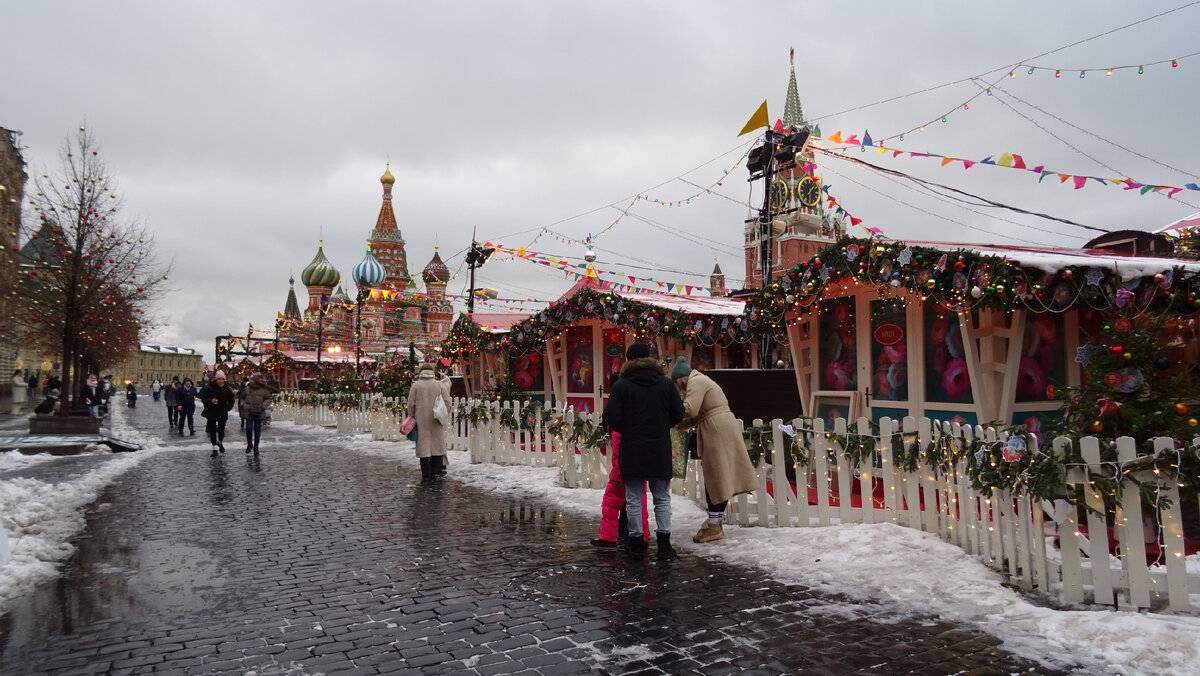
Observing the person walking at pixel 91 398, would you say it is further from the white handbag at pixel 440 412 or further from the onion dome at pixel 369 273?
the onion dome at pixel 369 273

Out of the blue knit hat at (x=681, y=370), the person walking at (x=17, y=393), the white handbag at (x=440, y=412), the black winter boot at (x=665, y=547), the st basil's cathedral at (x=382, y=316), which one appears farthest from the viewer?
the st basil's cathedral at (x=382, y=316)

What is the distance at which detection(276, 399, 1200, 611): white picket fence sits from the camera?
4.68 metres

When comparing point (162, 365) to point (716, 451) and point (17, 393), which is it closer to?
point (17, 393)

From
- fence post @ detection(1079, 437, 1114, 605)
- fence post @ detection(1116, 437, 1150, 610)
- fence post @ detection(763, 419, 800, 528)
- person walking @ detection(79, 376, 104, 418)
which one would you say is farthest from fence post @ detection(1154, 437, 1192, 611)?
person walking @ detection(79, 376, 104, 418)

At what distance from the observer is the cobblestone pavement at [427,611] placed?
161 inches

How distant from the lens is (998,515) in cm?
551

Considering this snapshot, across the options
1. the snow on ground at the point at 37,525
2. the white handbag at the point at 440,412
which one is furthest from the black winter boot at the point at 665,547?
the white handbag at the point at 440,412

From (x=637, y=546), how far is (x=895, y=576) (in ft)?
7.02

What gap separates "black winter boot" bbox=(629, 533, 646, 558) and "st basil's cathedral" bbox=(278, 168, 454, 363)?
47.7m

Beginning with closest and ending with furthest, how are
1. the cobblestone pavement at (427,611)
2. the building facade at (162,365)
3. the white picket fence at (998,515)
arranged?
the cobblestone pavement at (427,611)
the white picket fence at (998,515)
the building facade at (162,365)

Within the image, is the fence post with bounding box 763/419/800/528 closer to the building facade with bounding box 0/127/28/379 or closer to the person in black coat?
the person in black coat

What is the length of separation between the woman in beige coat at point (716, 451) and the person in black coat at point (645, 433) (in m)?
0.39

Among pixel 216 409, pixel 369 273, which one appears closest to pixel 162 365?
pixel 369 273

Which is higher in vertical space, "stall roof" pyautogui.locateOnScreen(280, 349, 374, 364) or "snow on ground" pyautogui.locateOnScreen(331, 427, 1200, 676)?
"stall roof" pyautogui.locateOnScreen(280, 349, 374, 364)
